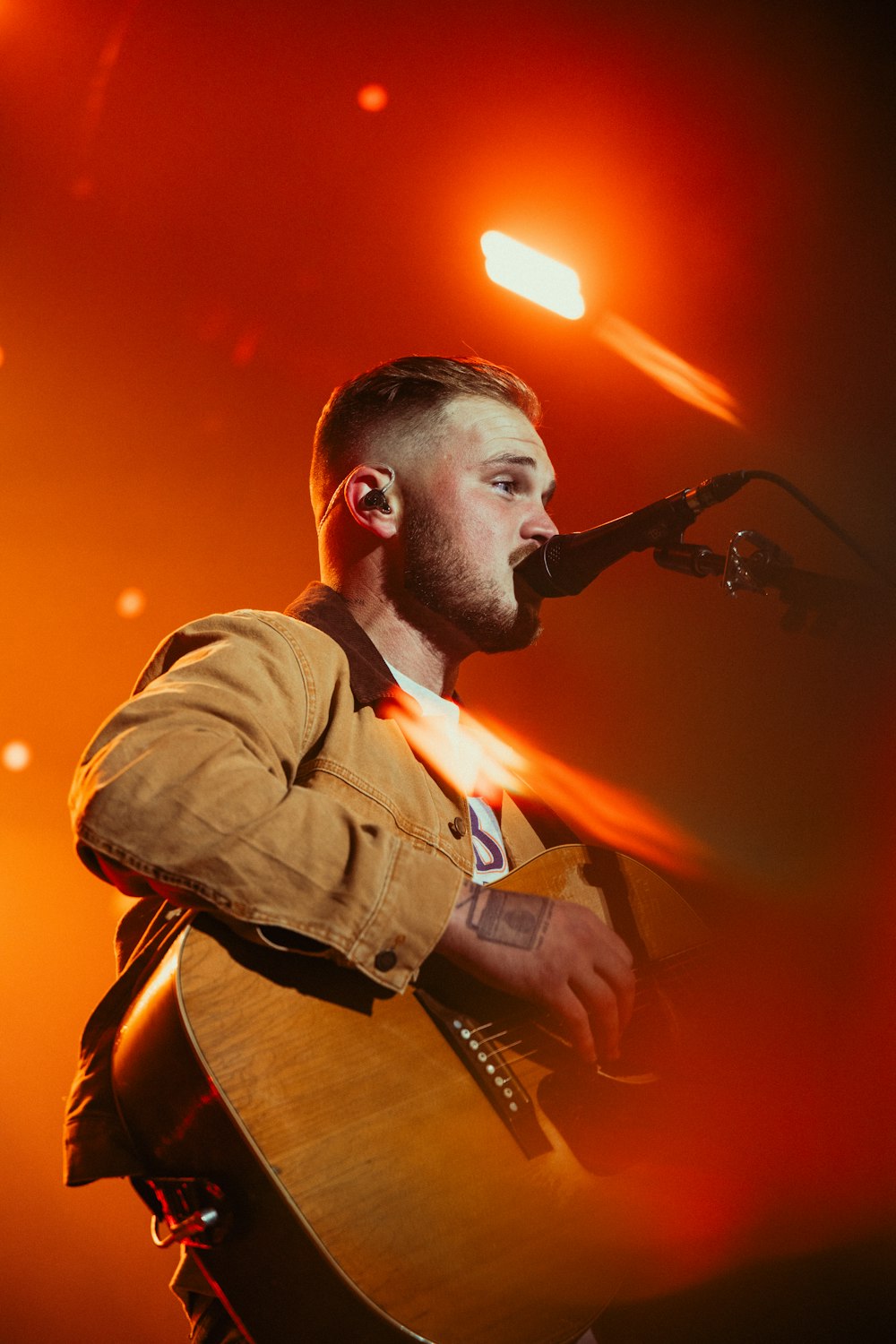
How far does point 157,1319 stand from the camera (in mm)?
2488

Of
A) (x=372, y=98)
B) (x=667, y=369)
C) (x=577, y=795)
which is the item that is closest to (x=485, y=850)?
(x=577, y=795)

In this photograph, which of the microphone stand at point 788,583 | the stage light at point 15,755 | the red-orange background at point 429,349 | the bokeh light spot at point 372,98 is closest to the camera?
the microphone stand at point 788,583

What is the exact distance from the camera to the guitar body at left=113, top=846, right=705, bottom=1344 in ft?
3.57

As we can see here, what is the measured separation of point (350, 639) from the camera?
183cm

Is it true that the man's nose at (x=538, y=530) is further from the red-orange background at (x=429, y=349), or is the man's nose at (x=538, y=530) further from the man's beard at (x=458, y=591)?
the red-orange background at (x=429, y=349)

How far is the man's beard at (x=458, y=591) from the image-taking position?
6.49 ft

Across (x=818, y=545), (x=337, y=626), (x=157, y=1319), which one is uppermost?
(x=337, y=626)

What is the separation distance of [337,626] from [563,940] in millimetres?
814

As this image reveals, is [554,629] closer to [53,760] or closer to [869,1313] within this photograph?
[53,760]

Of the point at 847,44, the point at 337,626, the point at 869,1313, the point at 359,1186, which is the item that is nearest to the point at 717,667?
the point at 337,626

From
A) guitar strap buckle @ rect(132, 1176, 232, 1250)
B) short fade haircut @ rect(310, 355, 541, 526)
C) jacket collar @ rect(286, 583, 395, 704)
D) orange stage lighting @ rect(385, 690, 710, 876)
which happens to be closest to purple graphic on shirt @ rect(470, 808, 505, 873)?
orange stage lighting @ rect(385, 690, 710, 876)

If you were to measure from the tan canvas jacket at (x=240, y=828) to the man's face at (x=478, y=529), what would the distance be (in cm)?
49

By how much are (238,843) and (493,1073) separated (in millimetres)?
510

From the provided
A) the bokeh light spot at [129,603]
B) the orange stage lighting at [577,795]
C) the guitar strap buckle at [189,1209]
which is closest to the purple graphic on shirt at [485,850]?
the orange stage lighting at [577,795]
